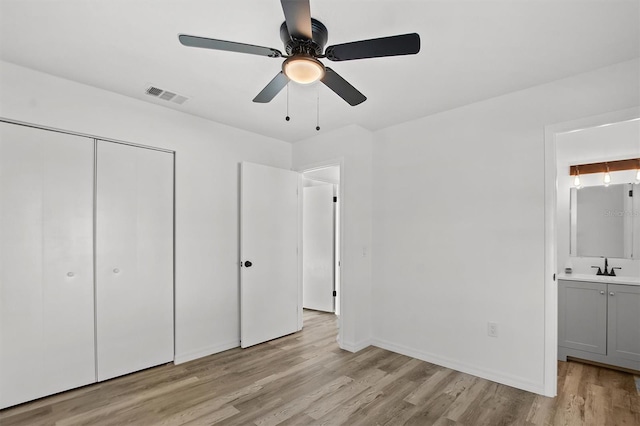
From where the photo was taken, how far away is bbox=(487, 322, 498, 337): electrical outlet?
2895 millimetres

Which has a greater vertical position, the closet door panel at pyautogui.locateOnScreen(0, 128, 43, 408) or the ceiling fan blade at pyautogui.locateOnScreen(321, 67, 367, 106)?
the ceiling fan blade at pyautogui.locateOnScreen(321, 67, 367, 106)

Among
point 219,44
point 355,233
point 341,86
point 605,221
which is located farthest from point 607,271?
point 219,44

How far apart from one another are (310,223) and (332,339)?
6.75 feet

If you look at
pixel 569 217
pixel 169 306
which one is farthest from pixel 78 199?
pixel 569 217

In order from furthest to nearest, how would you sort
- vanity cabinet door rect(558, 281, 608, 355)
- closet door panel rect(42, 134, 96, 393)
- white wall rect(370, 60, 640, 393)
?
vanity cabinet door rect(558, 281, 608, 355)
white wall rect(370, 60, 640, 393)
closet door panel rect(42, 134, 96, 393)

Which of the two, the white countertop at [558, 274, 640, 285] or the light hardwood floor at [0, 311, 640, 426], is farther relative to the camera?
the white countertop at [558, 274, 640, 285]

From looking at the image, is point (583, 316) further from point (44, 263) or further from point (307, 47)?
point (44, 263)

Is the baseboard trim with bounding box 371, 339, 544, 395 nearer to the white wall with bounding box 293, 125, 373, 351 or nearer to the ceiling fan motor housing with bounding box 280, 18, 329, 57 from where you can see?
the white wall with bounding box 293, 125, 373, 351

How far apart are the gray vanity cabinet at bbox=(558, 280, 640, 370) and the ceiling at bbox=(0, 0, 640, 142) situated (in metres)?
2.18

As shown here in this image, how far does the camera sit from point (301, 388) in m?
2.75

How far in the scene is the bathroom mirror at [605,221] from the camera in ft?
11.4

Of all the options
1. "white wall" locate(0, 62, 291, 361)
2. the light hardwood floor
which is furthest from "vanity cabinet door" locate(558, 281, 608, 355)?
"white wall" locate(0, 62, 291, 361)

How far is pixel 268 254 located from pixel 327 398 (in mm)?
1813

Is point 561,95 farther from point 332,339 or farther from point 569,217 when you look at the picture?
point 332,339
